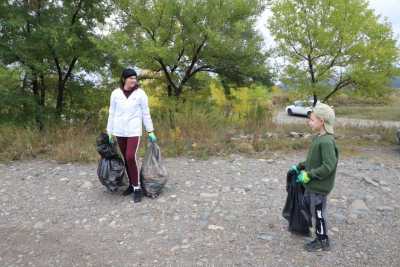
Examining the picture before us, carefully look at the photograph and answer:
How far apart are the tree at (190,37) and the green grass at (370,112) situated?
15524 mm

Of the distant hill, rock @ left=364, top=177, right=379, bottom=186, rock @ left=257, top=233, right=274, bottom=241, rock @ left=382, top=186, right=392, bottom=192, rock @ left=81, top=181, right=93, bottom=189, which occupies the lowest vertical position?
rock @ left=257, top=233, right=274, bottom=241

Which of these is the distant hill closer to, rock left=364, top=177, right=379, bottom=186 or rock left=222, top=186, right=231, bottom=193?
rock left=364, top=177, right=379, bottom=186

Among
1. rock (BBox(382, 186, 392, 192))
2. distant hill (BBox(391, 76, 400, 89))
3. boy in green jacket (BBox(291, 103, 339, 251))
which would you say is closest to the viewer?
boy in green jacket (BBox(291, 103, 339, 251))

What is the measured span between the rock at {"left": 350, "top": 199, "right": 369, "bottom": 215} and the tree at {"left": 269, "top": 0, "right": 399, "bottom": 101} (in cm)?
659

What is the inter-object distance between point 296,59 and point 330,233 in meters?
8.14

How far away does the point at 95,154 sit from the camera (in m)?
6.80

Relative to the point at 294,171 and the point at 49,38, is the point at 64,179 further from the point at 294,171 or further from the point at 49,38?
the point at 49,38

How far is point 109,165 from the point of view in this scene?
4953 mm

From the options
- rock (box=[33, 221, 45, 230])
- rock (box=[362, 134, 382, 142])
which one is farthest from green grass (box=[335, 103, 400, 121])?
rock (box=[33, 221, 45, 230])

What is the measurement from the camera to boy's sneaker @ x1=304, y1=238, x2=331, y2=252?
351 centimetres

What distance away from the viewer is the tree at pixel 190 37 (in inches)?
377

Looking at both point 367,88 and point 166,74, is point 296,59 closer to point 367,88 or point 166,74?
point 367,88

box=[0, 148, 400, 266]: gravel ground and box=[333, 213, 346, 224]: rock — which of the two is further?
box=[333, 213, 346, 224]: rock

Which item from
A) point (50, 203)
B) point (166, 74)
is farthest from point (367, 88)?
point (50, 203)
